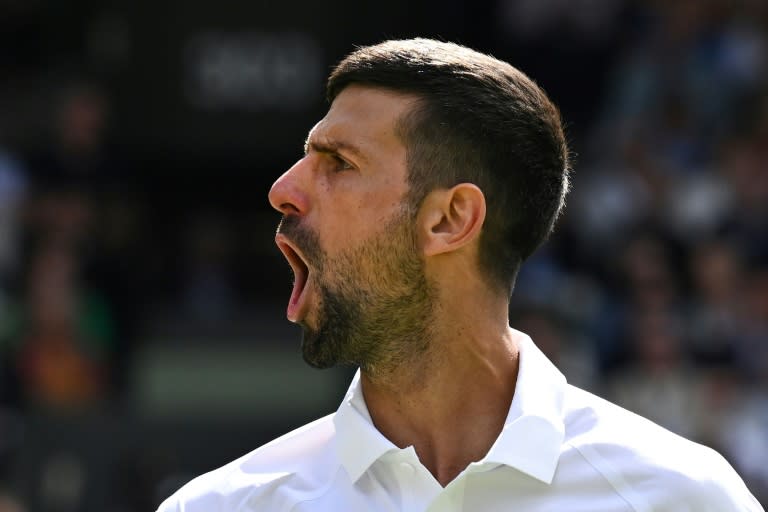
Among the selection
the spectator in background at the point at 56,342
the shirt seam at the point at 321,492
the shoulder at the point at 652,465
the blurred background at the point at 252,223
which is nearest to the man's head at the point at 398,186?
the shirt seam at the point at 321,492

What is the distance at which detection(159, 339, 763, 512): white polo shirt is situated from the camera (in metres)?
2.40

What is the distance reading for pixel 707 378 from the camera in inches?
290

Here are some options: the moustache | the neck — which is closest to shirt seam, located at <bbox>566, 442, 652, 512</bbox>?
the neck

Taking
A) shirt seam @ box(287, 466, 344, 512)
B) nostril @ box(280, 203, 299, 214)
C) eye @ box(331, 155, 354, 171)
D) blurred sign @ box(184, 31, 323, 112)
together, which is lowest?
blurred sign @ box(184, 31, 323, 112)

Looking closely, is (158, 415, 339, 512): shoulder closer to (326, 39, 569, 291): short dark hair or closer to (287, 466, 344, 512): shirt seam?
(287, 466, 344, 512): shirt seam

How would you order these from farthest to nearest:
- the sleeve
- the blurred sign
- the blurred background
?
the blurred sign, the blurred background, the sleeve

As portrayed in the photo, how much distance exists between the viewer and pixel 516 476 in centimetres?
242

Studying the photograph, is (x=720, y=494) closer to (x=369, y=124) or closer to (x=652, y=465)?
(x=652, y=465)

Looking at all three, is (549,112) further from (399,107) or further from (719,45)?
(719,45)

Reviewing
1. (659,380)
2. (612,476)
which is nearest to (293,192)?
(612,476)

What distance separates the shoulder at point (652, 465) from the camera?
93.8 inches

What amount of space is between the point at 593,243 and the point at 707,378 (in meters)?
1.55

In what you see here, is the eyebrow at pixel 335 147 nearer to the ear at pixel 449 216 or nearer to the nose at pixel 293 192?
the nose at pixel 293 192

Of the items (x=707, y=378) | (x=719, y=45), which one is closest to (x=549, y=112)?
(x=707, y=378)
